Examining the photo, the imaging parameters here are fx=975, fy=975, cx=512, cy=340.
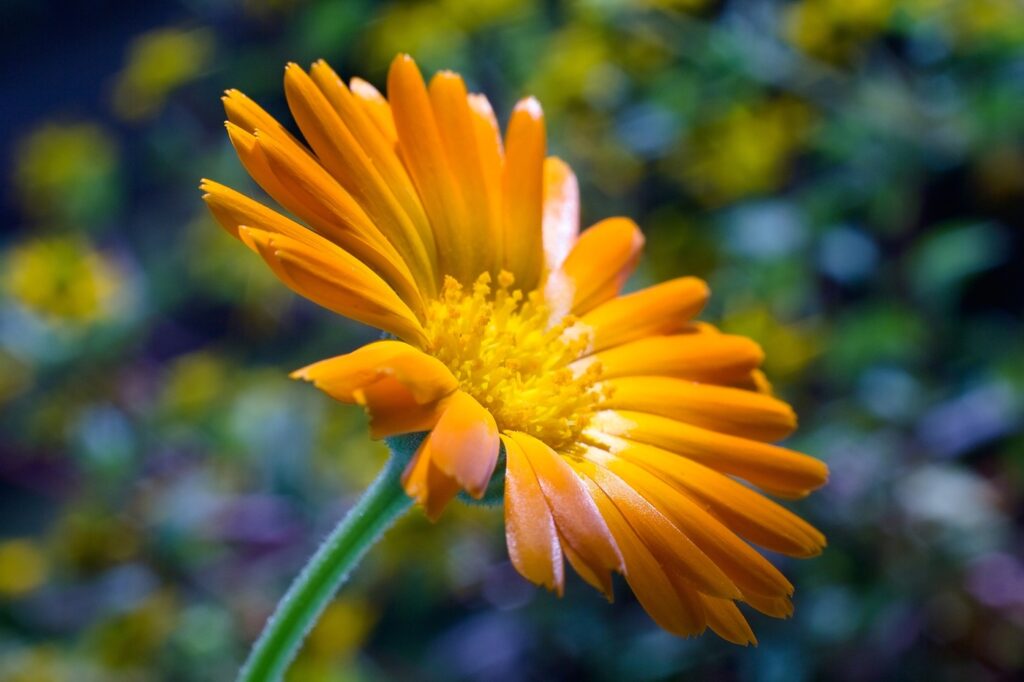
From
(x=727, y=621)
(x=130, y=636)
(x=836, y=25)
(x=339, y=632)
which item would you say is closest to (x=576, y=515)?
(x=727, y=621)

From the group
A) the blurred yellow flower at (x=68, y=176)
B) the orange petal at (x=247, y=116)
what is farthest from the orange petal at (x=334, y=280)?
the blurred yellow flower at (x=68, y=176)

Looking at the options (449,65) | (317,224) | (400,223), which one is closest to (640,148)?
(449,65)

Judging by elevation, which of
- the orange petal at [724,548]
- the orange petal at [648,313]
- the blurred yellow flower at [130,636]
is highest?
the orange petal at [648,313]

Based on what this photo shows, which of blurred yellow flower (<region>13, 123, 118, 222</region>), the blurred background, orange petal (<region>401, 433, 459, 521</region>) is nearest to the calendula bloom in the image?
orange petal (<region>401, 433, 459, 521</region>)

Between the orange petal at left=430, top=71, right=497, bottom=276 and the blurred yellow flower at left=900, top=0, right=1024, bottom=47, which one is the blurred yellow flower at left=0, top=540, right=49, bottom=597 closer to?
the orange petal at left=430, top=71, right=497, bottom=276

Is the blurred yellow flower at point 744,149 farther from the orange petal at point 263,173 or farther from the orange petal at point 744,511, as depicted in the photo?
the orange petal at point 263,173
